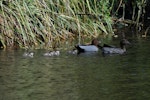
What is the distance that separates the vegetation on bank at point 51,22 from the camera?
626 inches

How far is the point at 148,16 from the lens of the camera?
21656 mm

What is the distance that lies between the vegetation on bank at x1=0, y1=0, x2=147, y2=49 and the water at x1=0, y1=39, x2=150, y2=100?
115 cm

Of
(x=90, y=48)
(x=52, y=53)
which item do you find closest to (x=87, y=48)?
(x=90, y=48)

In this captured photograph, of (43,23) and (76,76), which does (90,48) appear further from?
(76,76)

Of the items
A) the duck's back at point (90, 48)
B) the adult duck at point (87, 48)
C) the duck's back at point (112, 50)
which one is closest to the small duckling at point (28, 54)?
the adult duck at point (87, 48)

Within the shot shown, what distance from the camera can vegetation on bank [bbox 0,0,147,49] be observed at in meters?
15.9

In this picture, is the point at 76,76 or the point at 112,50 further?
the point at 112,50

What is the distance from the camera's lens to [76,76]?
37.1 feet

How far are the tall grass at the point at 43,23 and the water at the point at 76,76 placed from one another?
113 cm

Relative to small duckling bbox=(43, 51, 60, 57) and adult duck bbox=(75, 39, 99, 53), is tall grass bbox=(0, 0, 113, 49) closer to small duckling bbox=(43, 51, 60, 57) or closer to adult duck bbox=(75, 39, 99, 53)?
adult duck bbox=(75, 39, 99, 53)

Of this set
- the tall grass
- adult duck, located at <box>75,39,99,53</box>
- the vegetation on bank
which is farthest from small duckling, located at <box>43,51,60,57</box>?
the tall grass

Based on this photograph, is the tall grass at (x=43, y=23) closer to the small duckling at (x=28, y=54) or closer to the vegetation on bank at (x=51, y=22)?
the vegetation on bank at (x=51, y=22)

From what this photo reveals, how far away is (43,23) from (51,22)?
24 centimetres

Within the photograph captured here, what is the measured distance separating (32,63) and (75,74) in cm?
174
